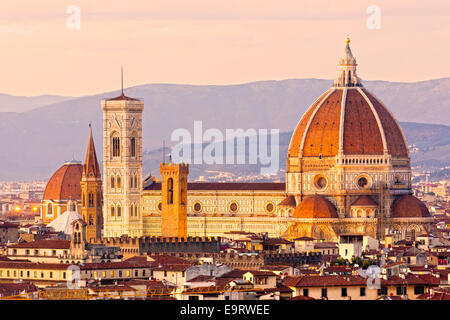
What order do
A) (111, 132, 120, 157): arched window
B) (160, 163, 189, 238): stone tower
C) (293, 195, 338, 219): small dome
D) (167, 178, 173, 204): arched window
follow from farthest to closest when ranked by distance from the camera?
(111, 132, 120, 157): arched window < (167, 178, 173, 204): arched window < (160, 163, 189, 238): stone tower < (293, 195, 338, 219): small dome

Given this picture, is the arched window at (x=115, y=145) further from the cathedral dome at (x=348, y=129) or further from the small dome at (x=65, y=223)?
the cathedral dome at (x=348, y=129)

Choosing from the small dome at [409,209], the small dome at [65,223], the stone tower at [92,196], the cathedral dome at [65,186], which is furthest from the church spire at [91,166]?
the cathedral dome at [65,186]

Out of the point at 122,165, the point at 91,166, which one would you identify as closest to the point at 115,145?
the point at 122,165

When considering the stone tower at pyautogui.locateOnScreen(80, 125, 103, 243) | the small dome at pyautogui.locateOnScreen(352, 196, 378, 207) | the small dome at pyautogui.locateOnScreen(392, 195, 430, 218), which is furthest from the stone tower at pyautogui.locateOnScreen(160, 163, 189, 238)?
the small dome at pyautogui.locateOnScreen(392, 195, 430, 218)

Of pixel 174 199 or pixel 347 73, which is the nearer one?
pixel 174 199

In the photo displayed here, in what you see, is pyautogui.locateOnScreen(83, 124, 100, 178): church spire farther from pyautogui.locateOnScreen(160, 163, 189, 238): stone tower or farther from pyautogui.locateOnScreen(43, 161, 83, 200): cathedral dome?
pyautogui.locateOnScreen(43, 161, 83, 200): cathedral dome

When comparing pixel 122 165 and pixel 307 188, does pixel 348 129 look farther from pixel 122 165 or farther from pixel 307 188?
pixel 122 165
